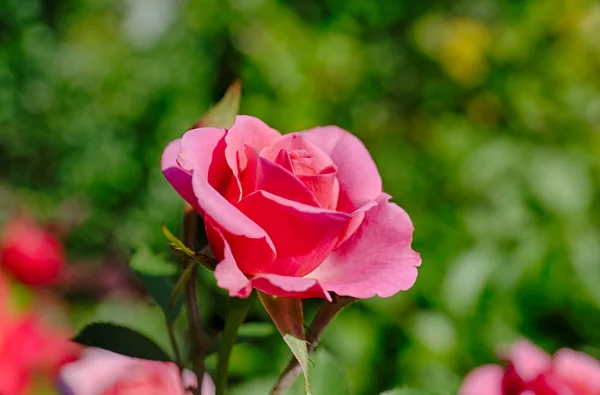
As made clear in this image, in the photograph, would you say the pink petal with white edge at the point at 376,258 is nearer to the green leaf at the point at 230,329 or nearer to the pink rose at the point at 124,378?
the green leaf at the point at 230,329

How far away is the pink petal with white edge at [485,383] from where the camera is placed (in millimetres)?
592

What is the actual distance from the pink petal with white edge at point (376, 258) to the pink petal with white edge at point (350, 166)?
1 cm

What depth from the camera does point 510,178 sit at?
1.41 m

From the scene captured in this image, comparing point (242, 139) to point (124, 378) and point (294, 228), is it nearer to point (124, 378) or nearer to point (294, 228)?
point (294, 228)

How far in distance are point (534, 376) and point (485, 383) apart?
0.16 ft

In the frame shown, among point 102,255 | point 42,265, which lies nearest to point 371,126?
point 42,265

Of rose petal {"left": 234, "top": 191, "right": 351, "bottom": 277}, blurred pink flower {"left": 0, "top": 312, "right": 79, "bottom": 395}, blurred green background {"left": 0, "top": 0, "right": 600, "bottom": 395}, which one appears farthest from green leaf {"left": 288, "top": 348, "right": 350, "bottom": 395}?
blurred pink flower {"left": 0, "top": 312, "right": 79, "bottom": 395}

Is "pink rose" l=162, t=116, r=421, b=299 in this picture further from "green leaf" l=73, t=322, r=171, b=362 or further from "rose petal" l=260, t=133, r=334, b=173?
"green leaf" l=73, t=322, r=171, b=362

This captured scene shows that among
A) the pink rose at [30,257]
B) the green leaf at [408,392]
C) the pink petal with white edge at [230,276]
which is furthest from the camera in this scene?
the pink rose at [30,257]

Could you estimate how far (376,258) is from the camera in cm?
42

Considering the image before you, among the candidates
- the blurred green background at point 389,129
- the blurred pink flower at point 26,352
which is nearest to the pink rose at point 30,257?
the blurred green background at point 389,129

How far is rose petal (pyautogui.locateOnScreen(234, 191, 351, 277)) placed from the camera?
1.25ft

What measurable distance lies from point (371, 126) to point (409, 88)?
1.03 feet

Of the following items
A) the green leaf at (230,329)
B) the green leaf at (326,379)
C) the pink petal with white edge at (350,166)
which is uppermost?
the pink petal with white edge at (350,166)
